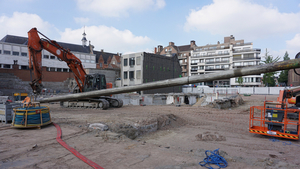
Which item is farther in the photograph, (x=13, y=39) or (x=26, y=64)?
(x=13, y=39)

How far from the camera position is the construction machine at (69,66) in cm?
1141

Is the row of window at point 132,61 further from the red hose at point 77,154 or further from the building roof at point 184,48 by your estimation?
the building roof at point 184,48

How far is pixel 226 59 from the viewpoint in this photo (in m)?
55.9

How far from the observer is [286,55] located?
249 feet

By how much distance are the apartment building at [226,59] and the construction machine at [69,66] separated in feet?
133

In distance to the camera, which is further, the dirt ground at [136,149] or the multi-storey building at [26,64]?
the multi-storey building at [26,64]

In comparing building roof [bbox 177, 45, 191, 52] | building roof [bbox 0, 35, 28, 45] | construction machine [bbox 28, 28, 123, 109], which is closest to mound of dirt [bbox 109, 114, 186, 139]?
construction machine [bbox 28, 28, 123, 109]

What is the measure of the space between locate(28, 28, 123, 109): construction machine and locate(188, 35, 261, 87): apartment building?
40.5m

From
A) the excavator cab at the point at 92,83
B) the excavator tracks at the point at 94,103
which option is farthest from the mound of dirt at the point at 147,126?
the excavator cab at the point at 92,83

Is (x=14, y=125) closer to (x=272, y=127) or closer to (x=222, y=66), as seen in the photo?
(x=272, y=127)

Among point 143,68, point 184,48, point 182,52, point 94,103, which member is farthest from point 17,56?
point 184,48

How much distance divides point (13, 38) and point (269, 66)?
58540 millimetres

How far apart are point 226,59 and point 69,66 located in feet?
167

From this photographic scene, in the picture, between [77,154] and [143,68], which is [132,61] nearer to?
[143,68]
